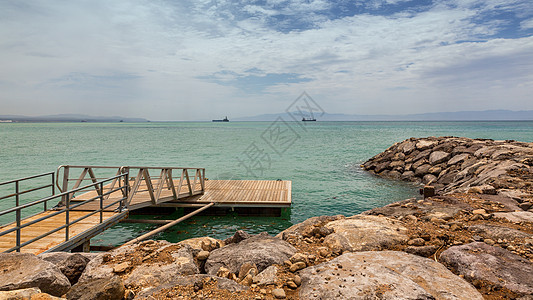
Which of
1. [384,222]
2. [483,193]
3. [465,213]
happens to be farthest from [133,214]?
[483,193]

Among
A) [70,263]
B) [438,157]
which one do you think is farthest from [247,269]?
[438,157]

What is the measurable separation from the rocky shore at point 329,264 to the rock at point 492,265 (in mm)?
14

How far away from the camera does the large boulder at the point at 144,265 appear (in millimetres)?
4570

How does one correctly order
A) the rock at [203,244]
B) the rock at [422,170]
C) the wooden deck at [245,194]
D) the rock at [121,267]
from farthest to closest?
1. the rock at [422,170]
2. the wooden deck at [245,194]
3. the rock at [203,244]
4. the rock at [121,267]

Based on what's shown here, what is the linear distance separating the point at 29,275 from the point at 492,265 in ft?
21.0

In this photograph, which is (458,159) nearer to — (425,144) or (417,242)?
(425,144)

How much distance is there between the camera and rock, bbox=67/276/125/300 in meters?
3.64

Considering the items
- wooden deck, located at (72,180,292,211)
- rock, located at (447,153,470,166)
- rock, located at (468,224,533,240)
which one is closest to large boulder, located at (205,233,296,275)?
rock, located at (468,224,533,240)

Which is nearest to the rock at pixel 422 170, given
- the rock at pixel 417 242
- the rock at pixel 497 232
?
the rock at pixel 497 232

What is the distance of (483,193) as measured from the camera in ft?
31.6

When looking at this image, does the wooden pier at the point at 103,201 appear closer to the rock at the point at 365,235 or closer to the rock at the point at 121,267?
the rock at the point at 121,267

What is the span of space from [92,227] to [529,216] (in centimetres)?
1011

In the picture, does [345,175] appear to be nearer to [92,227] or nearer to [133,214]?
[133,214]

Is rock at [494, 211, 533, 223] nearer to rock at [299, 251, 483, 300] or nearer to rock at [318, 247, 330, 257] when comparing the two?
rock at [299, 251, 483, 300]
